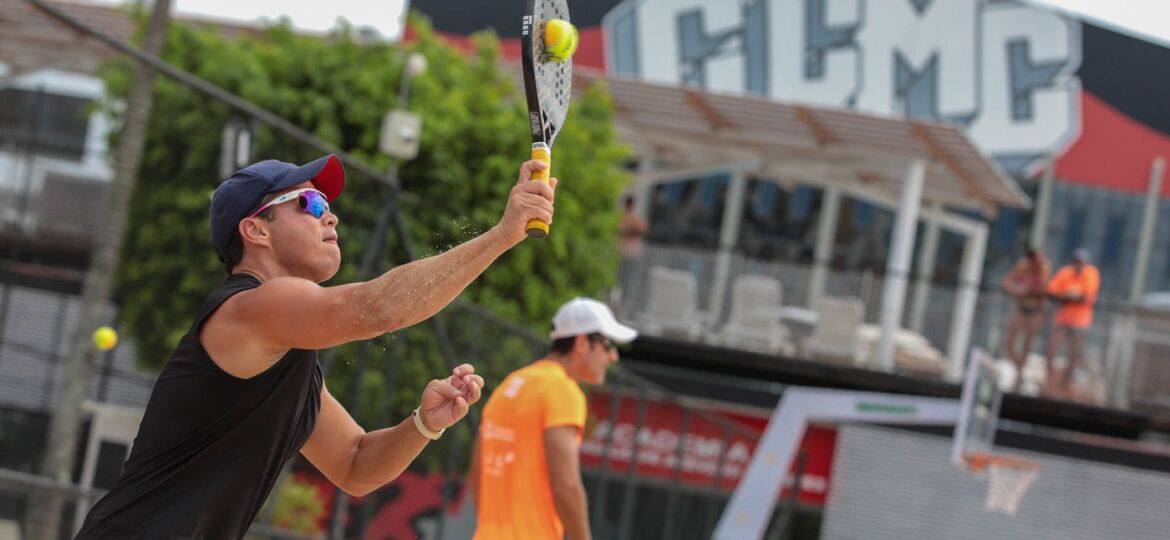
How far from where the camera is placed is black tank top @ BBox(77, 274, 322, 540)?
9.90 feet

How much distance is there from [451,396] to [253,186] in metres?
0.61

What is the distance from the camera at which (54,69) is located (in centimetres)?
597

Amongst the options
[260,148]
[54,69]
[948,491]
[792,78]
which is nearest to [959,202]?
[792,78]

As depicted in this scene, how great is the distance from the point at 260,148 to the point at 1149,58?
2396 cm

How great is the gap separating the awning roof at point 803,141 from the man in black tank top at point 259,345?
1687 cm

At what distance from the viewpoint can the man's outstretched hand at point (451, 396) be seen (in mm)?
3291

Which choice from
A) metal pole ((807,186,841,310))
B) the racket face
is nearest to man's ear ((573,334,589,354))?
the racket face

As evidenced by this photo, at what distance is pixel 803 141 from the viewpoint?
23047 millimetres

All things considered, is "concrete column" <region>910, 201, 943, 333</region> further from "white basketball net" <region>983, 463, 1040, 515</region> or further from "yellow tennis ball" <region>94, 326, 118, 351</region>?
"yellow tennis ball" <region>94, 326, 118, 351</region>

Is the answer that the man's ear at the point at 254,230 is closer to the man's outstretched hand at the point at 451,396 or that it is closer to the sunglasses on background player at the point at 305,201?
the sunglasses on background player at the point at 305,201

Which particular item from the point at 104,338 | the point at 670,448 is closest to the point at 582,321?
the point at 104,338

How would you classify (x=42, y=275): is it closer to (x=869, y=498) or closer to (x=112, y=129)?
(x=112, y=129)

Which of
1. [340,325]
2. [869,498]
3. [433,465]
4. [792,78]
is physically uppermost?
[792,78]

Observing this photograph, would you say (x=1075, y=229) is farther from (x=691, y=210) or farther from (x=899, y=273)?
(x=899, y=273)
